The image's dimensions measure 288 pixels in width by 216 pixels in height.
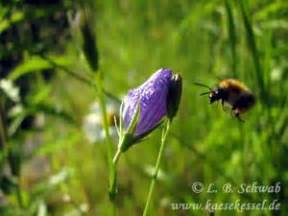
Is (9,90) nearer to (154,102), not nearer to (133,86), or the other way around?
(154,102)

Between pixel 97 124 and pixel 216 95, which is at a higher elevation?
pixel 216 95

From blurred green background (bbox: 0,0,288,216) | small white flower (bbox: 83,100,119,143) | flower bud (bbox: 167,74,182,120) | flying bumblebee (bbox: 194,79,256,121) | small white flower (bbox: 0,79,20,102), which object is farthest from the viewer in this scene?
small white flower (bbox: 83,100,119,143)

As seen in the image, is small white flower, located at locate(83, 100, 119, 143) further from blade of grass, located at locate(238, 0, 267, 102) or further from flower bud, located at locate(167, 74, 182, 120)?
flower bud, located at locate(167, 74, 182, 120)

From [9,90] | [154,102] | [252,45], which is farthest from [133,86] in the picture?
[154,102]

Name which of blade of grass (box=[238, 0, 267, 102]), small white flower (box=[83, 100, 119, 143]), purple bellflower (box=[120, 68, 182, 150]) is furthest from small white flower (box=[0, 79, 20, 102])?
small white flower (box=[83, 100, 119, 143])

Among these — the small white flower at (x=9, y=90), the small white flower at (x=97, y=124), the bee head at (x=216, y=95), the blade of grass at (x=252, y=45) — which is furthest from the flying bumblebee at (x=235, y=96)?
the small white flower at (x=97, y=124)

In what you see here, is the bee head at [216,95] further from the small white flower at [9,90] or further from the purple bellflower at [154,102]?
the small white flower at [9,90]
